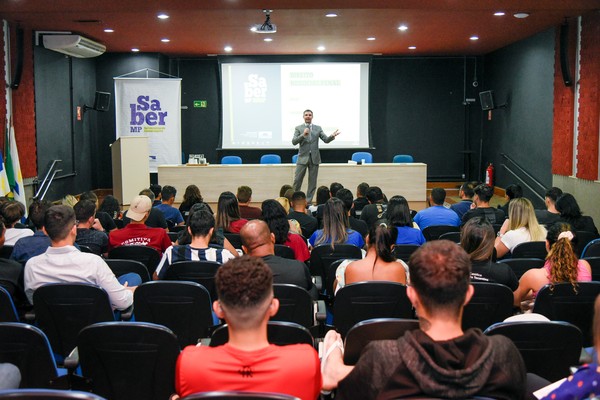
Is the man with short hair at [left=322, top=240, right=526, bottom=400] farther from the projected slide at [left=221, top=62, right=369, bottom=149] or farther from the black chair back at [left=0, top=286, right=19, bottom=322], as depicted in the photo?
the projected slide at [left=221, top=62, right=369, bottom=149]

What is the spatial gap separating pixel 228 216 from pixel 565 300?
3.21 metres

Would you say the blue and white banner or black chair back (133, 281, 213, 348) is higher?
the blue and white banner

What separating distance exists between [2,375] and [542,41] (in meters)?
11.7

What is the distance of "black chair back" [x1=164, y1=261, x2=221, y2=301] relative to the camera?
417 cm

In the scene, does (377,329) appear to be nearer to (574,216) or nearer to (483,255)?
(483,255)

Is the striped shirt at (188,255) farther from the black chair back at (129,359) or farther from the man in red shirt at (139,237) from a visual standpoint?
the black chair back at (129,359)

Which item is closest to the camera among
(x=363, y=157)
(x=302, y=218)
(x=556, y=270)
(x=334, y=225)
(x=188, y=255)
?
(x=556, y=270)

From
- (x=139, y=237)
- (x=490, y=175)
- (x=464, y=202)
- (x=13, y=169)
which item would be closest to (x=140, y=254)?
(x=139, y=237)

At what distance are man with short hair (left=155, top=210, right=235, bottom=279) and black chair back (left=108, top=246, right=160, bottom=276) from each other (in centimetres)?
71

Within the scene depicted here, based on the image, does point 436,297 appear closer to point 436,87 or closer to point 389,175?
point 389,175

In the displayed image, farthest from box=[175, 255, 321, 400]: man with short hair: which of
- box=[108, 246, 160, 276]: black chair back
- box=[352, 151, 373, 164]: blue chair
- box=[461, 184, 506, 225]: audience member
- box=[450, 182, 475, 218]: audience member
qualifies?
box=[352, 151, 373, 164]: blue chair

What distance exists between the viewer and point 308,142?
12.0 m

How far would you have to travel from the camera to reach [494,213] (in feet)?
23.1

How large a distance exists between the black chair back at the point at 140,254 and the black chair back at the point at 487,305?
95.1 inches
